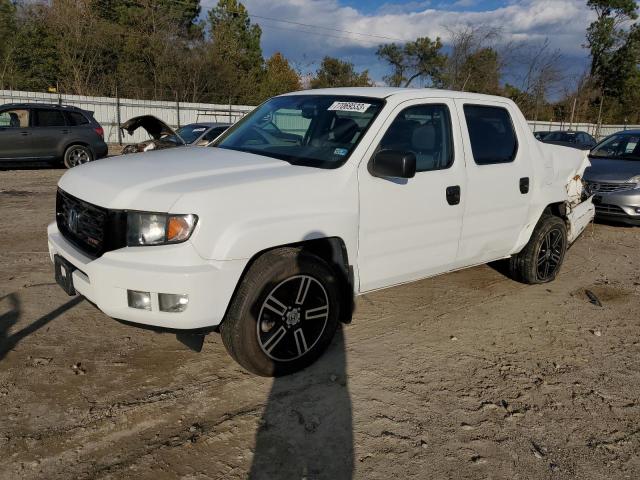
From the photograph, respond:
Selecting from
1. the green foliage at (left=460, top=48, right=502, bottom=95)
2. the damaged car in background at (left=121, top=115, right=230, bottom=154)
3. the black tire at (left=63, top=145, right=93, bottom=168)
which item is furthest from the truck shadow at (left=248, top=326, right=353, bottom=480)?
the green foliage at (left=460, top=48, right=502, bottom=95)

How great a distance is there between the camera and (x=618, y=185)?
27.8 ft

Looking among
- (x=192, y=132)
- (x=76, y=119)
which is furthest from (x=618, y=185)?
(x=76, y=119)

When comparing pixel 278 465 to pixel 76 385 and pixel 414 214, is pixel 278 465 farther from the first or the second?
pixel 414 214

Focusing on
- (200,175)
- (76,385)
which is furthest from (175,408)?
(200,175)

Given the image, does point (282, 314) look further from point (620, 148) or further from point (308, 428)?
point (620, 148)

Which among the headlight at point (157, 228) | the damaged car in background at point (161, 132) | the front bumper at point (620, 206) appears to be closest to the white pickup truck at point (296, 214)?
the headlight at point (157, 228)

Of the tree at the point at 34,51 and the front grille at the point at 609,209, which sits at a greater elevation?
the tree at the point at 34,51

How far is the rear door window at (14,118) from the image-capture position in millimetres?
12570

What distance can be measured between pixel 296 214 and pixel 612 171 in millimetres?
7500

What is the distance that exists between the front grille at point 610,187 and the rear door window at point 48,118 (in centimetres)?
1214

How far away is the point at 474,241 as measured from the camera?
444 centimetres

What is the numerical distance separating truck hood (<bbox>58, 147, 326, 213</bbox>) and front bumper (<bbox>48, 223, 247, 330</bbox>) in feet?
0.90

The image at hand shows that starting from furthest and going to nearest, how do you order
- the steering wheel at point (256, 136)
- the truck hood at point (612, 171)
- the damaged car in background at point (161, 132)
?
the damaged car in background at point (161, 132)
the truck hood at point (612, 171)
the steering wheel at point (256, 136)

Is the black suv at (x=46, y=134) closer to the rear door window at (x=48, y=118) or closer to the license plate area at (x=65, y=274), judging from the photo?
the rear door window at (x=48, y=118)
